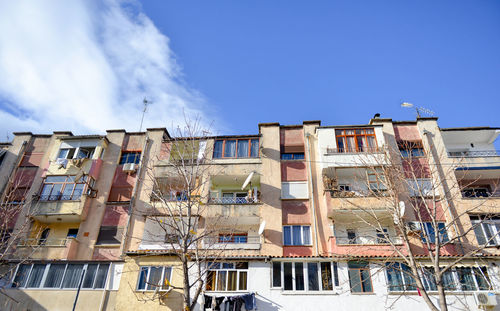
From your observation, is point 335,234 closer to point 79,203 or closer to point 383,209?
point 383,209

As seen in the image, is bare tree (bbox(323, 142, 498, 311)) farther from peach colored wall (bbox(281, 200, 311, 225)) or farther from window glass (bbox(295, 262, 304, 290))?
window glass (bbox(295, 262, 304, 290))

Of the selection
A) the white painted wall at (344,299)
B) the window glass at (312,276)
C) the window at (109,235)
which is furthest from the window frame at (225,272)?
the window at (109,235)

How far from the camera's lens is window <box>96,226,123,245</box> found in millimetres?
22359

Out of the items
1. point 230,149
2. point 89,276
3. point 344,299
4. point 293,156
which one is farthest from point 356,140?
point 89,276

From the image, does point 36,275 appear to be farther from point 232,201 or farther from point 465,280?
point 465,280

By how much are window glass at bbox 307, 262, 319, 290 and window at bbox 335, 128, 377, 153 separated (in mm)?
8934

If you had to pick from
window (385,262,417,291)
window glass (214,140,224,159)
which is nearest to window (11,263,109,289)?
window glass (214,140,224,159)

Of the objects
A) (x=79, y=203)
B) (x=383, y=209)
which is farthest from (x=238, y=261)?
(x=79, y=203)

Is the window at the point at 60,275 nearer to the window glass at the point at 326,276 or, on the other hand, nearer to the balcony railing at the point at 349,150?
the window glass at the point at 326,276

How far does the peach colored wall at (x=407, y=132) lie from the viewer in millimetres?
24547

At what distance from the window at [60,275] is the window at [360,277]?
14.1 metres

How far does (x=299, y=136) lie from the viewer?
2556 centimetres

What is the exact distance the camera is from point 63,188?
2417 cm

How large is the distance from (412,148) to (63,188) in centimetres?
2642
